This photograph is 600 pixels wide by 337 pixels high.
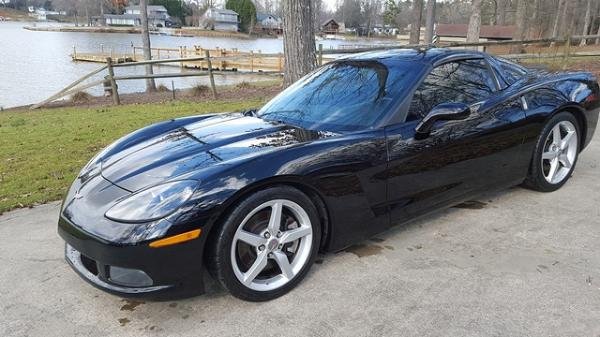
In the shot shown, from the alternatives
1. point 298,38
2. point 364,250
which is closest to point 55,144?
point 298,38

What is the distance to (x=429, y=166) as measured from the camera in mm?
3271

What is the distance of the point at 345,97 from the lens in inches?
137

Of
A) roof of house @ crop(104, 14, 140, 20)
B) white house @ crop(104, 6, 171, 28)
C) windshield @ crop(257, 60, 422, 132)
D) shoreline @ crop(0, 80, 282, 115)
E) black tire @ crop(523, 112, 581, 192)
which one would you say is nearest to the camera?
windshield @ crop(257, 60, 422, 132)

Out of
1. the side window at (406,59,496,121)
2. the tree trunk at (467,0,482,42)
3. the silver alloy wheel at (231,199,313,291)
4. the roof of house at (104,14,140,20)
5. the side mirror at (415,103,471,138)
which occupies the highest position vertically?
the roof of house at (104,14,140,20)

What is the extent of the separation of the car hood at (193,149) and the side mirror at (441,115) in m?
0.66

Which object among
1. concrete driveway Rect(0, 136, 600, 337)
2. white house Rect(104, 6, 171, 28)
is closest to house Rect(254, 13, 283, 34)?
white house Rect(104, 6, 171, 28)

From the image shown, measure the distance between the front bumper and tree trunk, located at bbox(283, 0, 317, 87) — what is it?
524 cm

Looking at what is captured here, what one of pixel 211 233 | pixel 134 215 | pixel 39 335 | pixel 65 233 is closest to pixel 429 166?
pixel 211 233

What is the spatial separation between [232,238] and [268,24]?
371 feet

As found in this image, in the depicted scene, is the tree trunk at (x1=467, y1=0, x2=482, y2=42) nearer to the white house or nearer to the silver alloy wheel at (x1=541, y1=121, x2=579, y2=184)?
the silver alloy wheel at (x1=541, y1=121, x2=579, y2=184)

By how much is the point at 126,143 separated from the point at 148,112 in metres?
7.25

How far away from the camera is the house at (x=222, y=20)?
98.3 m

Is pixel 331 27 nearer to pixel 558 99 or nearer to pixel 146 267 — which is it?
pixel 558 99

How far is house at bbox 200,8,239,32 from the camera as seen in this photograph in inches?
3871
